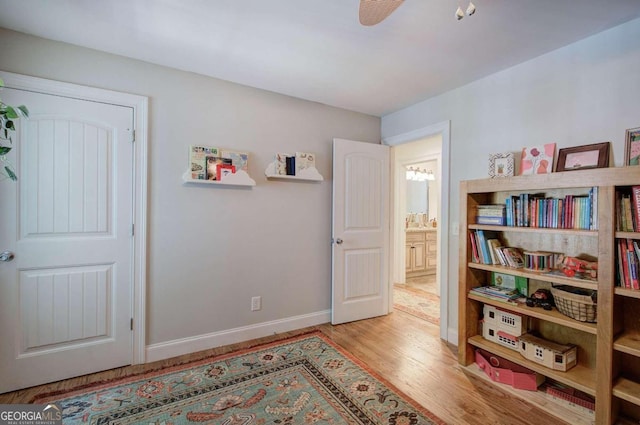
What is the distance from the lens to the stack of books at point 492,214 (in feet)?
7.45

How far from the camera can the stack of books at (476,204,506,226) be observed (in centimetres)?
227

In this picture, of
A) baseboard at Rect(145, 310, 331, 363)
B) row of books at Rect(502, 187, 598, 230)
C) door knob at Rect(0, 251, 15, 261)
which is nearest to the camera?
row of books at Rect(502, 187, 598, 230)

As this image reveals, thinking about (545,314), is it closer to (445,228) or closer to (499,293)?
(499,293)

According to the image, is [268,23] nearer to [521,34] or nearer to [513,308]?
[521,34]

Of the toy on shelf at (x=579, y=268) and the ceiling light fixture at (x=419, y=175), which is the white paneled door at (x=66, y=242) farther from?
the ceiling light fixture at (x=419, y=175)

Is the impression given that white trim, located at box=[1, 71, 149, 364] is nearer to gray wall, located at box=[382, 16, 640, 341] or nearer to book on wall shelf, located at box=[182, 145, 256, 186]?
book on wall shelf, located at box=[182, 145, 256, 186]

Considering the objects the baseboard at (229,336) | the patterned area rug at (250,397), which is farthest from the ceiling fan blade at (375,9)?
the baseboard at (229,336)

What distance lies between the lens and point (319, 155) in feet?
10.6

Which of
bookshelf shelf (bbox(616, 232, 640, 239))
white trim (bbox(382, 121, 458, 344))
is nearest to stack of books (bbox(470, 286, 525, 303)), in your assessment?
white trim (bbox(382, 121, 458, 344))

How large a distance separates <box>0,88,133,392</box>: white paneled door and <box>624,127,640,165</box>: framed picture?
11.2 feet

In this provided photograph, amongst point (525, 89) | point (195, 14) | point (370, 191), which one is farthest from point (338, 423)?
point (525, 89)

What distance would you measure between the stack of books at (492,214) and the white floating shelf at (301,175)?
152cm

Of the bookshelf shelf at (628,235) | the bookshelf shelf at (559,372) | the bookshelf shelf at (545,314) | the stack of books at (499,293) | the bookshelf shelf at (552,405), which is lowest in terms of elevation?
the bookshelf shelf at (552,405)

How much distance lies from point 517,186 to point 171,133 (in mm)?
2734
